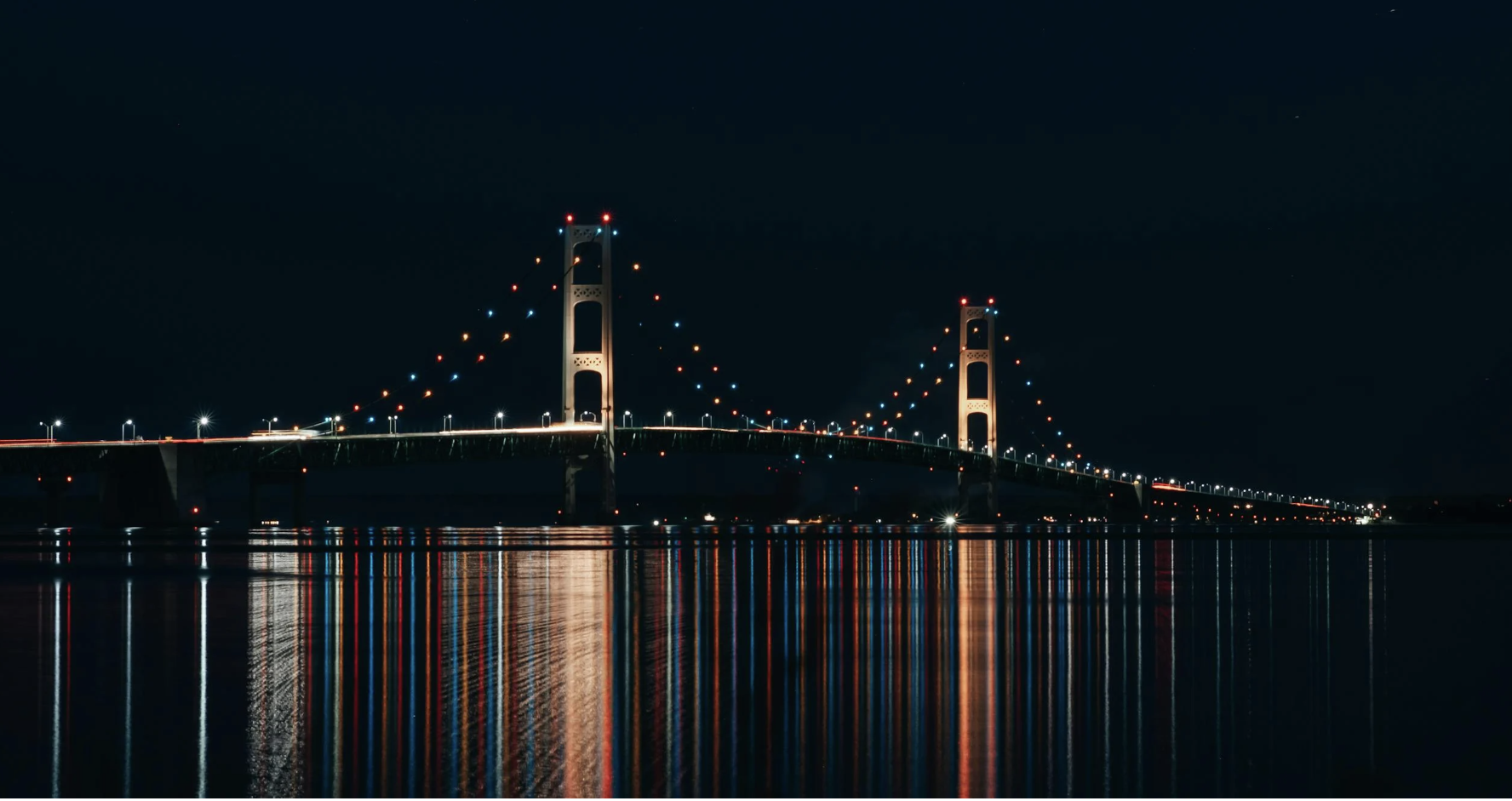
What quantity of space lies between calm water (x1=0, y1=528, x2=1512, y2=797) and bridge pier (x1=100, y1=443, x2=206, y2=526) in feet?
137

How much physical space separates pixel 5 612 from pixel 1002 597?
1232cm

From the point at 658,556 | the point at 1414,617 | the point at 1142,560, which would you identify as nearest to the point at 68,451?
the point at 658,556

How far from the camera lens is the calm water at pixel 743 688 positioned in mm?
9430

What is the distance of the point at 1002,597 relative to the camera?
23.7m

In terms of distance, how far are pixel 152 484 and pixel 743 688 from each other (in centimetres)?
6030

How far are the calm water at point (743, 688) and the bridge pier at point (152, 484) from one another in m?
41.7

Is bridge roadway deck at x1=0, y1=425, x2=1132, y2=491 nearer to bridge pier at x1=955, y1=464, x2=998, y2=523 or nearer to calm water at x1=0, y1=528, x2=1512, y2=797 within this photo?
bridge pier at x1=955, y1=464, x2=998, y2=523

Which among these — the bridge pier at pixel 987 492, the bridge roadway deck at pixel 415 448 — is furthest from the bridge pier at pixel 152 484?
the bridge pier at pixel 987 492

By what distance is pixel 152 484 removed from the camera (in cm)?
6850

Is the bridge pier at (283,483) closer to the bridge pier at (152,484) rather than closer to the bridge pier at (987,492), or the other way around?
the bridge pier at (152,484)

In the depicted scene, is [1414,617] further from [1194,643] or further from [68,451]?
[68,451]

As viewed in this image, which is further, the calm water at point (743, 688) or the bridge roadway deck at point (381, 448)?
the bridge roadway deck at point (381, 448)

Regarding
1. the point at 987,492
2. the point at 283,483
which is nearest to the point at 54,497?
the point at 283,483

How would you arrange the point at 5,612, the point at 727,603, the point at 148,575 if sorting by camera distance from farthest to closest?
the point at 148,575, the point at 727,603, the point at 5,612
